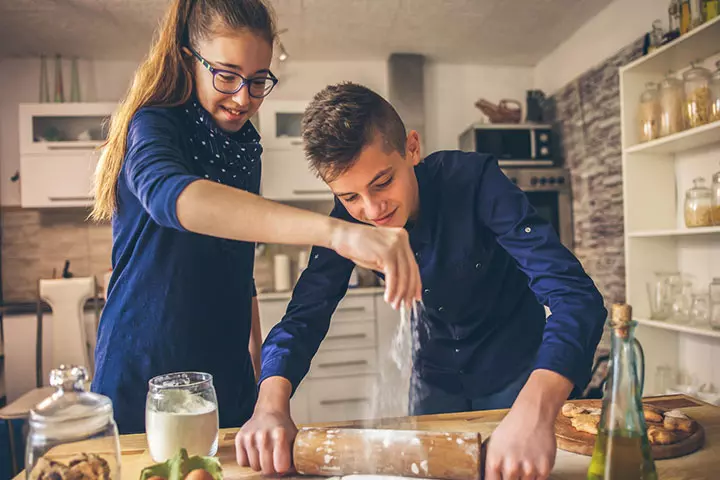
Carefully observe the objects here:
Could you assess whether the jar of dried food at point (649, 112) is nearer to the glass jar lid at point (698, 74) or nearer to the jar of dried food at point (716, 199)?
the glass jar lid at point (698, 74)

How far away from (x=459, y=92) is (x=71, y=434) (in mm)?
3842

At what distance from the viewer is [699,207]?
87.2 inches

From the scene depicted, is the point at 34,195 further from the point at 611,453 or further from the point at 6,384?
the point at 611,453

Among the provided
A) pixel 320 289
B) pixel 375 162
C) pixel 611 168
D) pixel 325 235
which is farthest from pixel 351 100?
pixel 611 168

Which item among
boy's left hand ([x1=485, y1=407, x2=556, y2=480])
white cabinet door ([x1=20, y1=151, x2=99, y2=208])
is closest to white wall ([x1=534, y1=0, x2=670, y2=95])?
boy's left hand ([x1=485, y1=407, x2=556, y2=480])

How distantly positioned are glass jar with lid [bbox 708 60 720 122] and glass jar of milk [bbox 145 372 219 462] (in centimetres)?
217

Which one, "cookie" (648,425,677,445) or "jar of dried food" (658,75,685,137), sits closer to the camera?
"cookie" (648,425,677,445)

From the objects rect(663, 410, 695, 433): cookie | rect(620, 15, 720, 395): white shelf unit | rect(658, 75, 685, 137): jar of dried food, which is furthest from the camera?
rect(620, 15, 720, 395): white shelf unit

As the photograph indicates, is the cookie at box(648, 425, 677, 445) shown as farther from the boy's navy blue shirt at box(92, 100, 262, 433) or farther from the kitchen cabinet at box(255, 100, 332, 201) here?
the kitchen cabinet at box(255, 100, 332, 201)

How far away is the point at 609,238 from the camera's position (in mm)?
→ 3199

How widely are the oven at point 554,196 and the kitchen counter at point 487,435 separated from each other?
253 centimetres

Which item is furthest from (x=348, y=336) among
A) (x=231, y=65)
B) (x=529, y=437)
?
(x=529, y=437)

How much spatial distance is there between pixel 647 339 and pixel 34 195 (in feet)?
11.8

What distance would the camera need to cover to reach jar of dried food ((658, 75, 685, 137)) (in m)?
2.31
